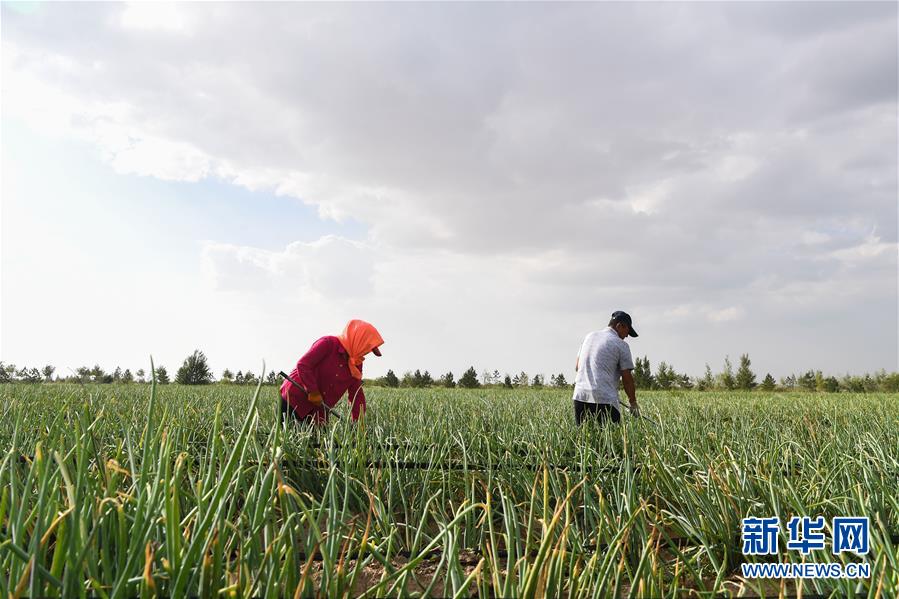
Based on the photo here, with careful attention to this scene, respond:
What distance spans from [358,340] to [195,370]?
22952 mm

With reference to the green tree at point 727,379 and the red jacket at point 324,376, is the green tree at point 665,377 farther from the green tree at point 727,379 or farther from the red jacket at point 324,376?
the red jacket at point 324,376

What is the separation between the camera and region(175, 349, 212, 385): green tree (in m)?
24.6

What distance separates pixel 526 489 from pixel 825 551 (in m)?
1.04

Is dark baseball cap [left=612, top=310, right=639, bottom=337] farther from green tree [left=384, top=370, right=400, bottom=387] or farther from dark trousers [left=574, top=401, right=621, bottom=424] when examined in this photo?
green tree [left=384, top=370, right=400, bottom=387]

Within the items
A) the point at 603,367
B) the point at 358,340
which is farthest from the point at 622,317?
the point at 358,340

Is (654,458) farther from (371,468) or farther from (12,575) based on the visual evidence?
(12,575)

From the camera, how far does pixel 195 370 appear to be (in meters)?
24.8

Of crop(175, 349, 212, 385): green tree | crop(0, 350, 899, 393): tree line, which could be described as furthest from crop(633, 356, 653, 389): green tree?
crop(175, 349, 212, 385): green tree

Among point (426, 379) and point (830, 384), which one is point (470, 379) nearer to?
point (426, 379)

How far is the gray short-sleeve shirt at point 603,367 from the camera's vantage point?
535cm

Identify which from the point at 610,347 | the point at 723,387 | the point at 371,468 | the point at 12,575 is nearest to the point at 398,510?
the point at 371,468

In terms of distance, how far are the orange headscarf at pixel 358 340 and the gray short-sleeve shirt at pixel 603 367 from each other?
2.14 meters

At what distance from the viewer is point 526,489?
7.73 feet

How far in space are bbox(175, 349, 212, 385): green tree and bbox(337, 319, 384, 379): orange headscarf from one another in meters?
22.4
